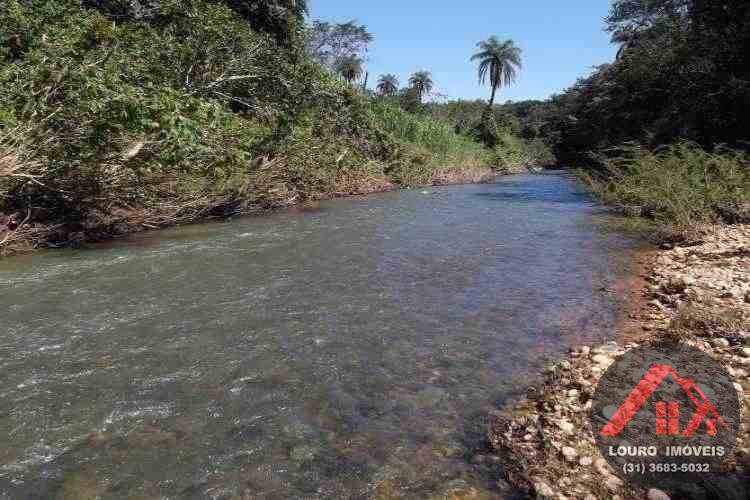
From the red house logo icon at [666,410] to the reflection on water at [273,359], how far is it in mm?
831

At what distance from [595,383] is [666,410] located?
21.2 inches

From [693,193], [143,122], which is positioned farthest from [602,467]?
[143,122]

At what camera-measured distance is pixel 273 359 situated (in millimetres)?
4633

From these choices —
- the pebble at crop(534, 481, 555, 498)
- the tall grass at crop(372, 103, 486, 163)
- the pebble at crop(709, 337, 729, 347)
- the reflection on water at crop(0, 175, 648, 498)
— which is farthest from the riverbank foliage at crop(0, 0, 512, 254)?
the pebble at crop(709, 337, 729, 347)

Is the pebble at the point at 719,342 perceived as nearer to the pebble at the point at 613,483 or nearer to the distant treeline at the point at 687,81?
the pebble at the point at 613,483

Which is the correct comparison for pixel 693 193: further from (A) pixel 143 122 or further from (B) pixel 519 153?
(B) pixel 519 153

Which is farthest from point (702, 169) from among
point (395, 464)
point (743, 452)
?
point (395, 464)

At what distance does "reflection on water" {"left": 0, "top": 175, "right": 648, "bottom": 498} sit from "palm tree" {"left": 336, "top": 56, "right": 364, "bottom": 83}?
42.6 metres

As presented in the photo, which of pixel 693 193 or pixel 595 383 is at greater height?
pixel 693 193

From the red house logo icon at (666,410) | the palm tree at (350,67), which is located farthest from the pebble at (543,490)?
the palm tree at (350,67)

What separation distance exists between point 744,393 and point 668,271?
4297mm

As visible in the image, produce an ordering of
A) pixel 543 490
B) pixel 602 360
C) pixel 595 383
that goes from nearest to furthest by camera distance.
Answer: pixel 543 490
pixel 595 383
pixel 602 360

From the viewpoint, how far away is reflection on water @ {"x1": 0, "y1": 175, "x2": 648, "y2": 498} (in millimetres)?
3078

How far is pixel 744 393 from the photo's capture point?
3.51 metres
